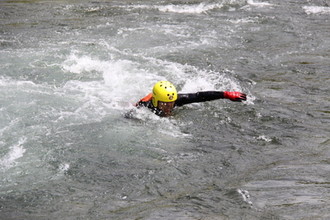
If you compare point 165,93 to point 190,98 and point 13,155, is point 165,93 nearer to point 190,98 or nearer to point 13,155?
point 190,98

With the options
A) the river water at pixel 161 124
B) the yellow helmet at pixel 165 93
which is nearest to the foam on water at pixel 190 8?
the river water at pixel 161 124

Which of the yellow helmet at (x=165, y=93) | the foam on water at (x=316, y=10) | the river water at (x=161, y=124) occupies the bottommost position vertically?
the river water at (x=161, y=124)

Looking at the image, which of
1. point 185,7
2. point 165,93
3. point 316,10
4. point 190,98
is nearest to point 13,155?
point 165,93

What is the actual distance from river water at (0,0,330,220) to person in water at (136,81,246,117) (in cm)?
26

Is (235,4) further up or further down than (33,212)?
further up

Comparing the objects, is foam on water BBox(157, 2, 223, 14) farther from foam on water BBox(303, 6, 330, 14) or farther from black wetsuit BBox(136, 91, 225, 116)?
black wetsuit BBox(136, 91, 225, 116)

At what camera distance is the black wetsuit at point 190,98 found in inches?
307

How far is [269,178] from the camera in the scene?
19.4 ft

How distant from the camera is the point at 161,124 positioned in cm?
773

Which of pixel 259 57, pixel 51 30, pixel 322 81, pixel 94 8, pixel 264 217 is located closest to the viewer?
pixel 264 217

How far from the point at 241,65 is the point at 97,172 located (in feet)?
20.6

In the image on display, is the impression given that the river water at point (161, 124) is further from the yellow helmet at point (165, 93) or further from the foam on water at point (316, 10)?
the foam on water at point (316, 10)

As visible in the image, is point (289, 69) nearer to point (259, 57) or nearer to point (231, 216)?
point (259, 57)

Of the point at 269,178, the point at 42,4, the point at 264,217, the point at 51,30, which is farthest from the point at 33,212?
the point at 42,4
